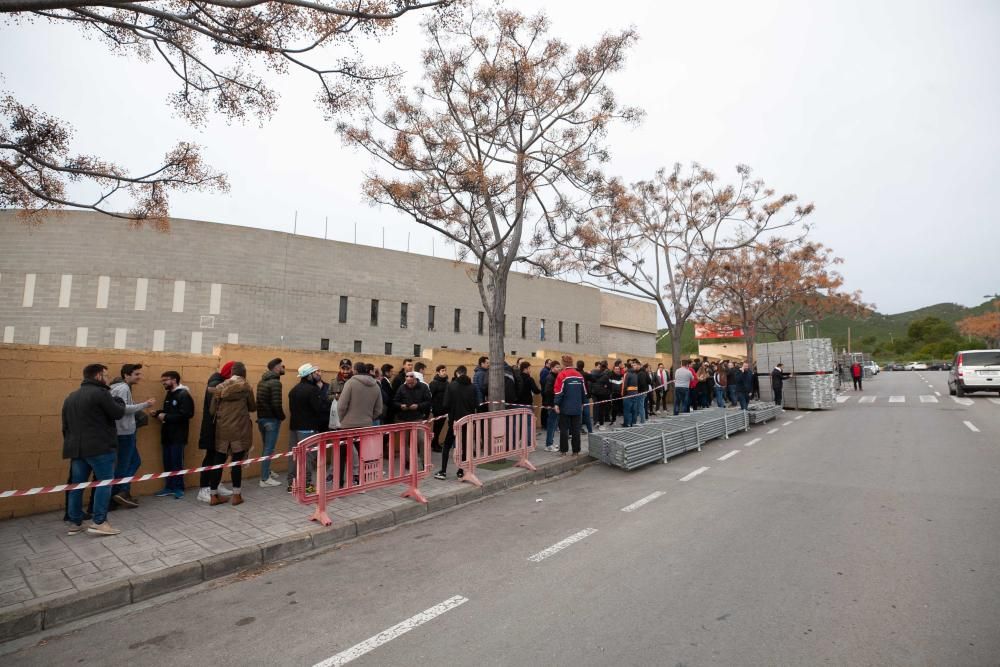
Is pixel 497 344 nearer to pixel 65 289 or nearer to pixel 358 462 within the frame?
pixel 358 462

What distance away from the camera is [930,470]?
8.17 meters

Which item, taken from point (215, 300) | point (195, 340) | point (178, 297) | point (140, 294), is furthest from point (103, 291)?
point (215, 300)

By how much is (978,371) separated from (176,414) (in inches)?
1115

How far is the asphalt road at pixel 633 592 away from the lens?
10.7ft

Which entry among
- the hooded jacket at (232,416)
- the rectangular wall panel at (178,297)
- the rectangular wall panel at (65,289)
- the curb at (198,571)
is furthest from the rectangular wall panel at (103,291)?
the curb at (198,571)

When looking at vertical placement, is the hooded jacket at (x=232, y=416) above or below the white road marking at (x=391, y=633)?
above

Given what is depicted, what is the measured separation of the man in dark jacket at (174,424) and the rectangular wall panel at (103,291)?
102ft

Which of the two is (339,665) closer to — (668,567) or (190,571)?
(190,571)

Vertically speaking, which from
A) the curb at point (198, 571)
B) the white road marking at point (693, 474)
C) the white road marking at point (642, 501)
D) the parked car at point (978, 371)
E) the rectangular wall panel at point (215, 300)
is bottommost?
the curb at point (198, 571)

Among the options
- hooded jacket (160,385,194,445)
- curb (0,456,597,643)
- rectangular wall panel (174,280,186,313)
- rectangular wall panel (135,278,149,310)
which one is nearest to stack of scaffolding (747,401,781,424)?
curb (0,456,597,643)

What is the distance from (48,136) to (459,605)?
8644 millimetres

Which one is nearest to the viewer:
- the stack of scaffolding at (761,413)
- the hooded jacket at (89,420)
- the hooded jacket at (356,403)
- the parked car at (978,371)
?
the hooded jacket at (89,420)

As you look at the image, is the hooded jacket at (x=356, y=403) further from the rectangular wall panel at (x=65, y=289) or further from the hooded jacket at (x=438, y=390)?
the rectangular wall panel at (x=65, y=289)

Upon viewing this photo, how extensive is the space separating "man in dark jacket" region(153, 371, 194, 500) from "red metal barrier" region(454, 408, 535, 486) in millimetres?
3825
